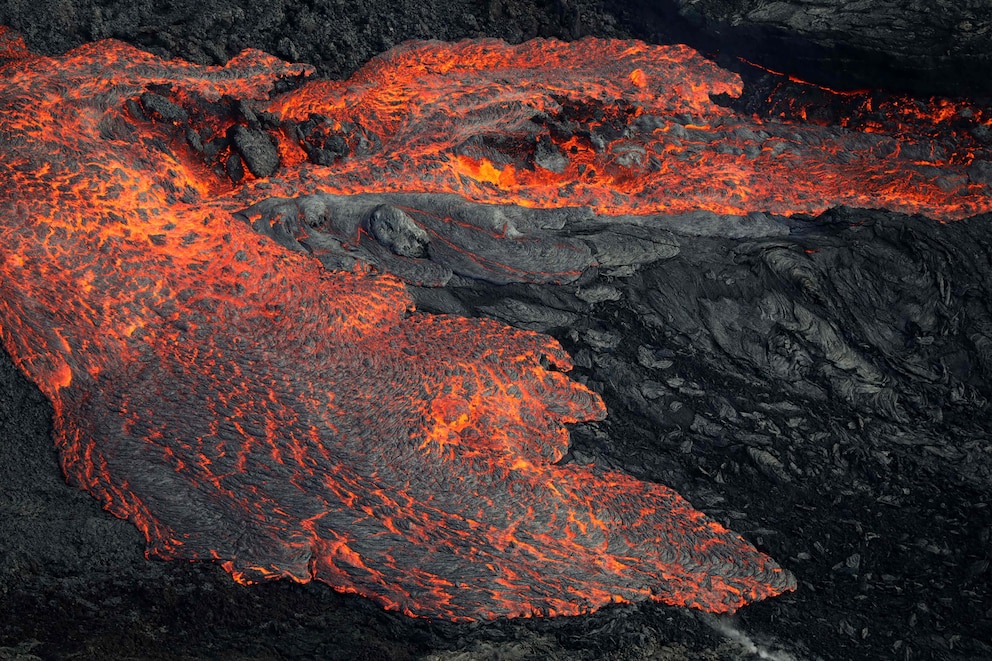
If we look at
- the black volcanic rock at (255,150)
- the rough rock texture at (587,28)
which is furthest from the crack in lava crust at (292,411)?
the rough rock texture at (587,28)

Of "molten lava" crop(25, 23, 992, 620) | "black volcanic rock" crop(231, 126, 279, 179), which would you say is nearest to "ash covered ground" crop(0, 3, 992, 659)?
"molten lava" crop(25, 23, 992, 620)

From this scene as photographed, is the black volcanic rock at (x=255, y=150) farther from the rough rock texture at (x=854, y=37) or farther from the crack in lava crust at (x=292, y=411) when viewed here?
the rough rock texture at (x=854, y=37)

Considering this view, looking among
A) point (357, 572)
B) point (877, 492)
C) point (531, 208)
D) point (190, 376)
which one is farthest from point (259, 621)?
point (877, 492)

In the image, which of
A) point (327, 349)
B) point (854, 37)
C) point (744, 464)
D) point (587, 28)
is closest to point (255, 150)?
point (327, 349)

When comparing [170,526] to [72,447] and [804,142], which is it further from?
[804,142]

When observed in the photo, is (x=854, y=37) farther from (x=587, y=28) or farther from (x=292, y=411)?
(x=292, y=411)

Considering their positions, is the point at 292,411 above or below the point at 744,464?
above

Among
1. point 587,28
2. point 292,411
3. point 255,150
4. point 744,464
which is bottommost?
point 744,464
